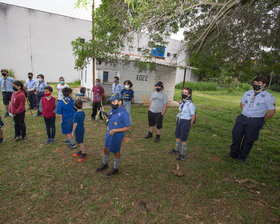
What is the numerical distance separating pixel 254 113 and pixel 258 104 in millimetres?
235

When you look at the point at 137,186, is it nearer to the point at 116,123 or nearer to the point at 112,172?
the point at 112,172

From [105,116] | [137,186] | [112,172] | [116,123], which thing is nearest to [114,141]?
[116,123]

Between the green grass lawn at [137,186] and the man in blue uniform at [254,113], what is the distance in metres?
0.75

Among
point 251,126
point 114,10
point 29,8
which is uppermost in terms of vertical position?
point 29,8

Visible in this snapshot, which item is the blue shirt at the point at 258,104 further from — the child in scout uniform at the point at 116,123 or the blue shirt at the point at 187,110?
the child in scout uniform at the point at 116,123

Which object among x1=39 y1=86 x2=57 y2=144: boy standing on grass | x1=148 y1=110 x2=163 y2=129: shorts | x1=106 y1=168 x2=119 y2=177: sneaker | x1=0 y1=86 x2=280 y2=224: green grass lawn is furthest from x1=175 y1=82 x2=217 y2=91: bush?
x1=106 y1=168 x2=119 y2=177: sneaker

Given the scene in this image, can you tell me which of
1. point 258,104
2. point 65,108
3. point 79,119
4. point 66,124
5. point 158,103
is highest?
point 258,104

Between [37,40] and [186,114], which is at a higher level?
[37,40]

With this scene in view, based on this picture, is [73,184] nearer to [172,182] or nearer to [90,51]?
[172,182]

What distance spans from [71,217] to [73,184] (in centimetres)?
82

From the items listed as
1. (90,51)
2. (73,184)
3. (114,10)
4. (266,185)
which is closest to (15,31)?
(90,51)

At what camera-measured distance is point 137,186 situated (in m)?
3.38

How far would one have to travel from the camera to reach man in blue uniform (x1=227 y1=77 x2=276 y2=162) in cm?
388

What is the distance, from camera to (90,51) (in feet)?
24.3
